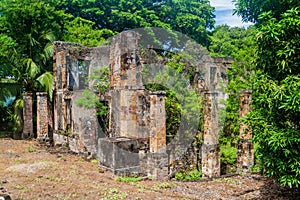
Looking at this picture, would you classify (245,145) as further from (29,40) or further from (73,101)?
(29,40)

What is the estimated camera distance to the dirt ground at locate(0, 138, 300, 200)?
7862 mm

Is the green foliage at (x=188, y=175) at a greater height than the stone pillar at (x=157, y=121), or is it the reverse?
the stone pillar at (x=157, y=121)

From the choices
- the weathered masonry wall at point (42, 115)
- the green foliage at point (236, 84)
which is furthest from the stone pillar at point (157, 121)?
the weathered masonry wall at point (42, 115)

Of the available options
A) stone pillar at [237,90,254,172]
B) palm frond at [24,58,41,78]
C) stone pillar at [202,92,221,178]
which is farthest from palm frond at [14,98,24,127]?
stone pillar at [237,90,254,172]

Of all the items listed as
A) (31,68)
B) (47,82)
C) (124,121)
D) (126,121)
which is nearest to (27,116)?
(47,82)

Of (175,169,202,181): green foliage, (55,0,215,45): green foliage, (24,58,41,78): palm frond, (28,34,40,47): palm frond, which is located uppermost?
(55,0,215,45): green foliage

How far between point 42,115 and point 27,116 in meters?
1.07

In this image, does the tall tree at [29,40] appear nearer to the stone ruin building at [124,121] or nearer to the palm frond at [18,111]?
the palm frond at [18,111]

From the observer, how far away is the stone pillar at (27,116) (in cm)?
1675

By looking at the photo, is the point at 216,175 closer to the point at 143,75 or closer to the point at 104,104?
the point at 143,75

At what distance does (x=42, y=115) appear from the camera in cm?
1642

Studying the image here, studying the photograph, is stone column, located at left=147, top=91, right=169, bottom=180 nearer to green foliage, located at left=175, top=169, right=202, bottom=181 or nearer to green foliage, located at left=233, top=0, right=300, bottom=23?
green foliage, located at left=175, top=169, right=202, bottom=181

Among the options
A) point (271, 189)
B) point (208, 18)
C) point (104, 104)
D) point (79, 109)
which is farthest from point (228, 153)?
point (208, 18)

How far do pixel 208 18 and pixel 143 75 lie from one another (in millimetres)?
19937
